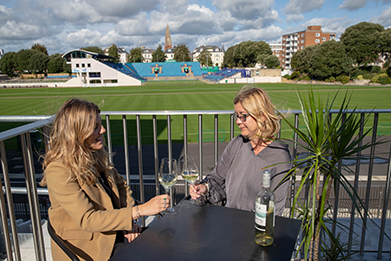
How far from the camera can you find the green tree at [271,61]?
7554 centimetres

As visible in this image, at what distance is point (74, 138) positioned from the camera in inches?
64.4

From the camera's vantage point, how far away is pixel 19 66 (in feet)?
255

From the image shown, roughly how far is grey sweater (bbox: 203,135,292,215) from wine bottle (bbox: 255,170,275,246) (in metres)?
0.47

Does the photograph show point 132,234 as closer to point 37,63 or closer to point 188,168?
point 188,168

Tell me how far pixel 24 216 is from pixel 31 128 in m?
6.97

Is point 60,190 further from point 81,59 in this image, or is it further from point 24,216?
point 81,59

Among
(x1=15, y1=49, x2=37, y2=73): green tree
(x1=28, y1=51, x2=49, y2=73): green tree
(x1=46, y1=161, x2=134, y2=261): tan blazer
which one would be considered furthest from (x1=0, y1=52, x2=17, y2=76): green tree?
(x1=46, y1=161, x2=134, y2=261): tan blazer

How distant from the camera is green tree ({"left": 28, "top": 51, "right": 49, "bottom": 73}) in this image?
247 ft

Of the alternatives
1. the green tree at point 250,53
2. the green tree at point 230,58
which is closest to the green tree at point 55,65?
the green tree at point 250,53

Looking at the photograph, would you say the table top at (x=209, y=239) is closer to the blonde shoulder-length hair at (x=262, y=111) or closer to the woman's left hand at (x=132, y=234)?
the woman's left hand at (x=132, y=234)

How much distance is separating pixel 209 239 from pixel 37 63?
88.6 meters

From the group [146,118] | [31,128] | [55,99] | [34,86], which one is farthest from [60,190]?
[34,86]

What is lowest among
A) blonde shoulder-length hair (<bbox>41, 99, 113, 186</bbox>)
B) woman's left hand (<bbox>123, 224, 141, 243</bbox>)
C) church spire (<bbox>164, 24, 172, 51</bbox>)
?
woman's left hand (<bbox>123, 224, 141, 243</bbox>)

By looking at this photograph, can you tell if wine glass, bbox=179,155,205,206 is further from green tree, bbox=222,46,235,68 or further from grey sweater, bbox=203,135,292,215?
green tree, bbox=222,46,235,68
